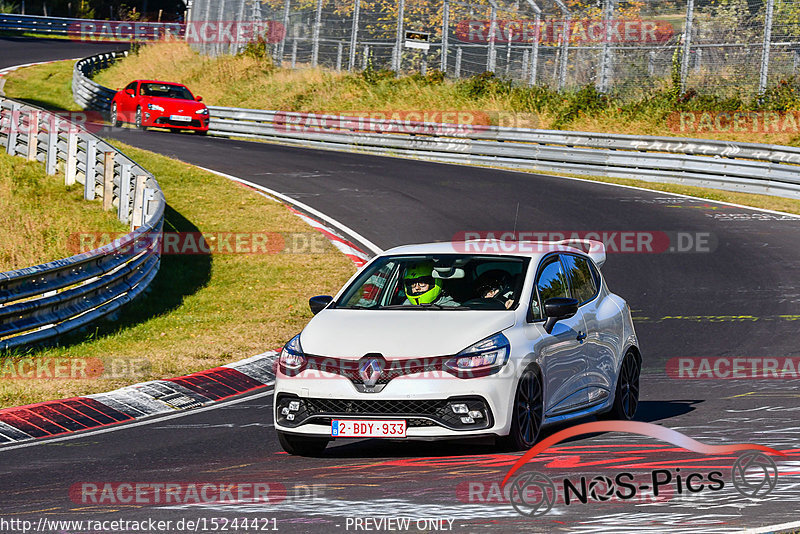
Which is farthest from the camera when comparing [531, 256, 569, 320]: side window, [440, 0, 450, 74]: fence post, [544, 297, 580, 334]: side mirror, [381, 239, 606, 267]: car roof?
[440, 0, 450, 74]: fence post

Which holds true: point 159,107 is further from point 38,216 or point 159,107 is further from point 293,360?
point 293,360

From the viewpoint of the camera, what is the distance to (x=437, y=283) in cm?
933

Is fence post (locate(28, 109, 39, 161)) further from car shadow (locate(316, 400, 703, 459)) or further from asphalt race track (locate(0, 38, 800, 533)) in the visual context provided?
car shadow (locate(316, 400, 703, 459))

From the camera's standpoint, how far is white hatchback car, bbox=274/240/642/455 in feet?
26.0

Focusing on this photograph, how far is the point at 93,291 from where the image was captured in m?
14.3

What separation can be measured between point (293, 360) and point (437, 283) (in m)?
1.49

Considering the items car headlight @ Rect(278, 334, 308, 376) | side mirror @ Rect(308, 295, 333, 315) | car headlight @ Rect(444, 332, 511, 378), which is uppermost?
side mirror @ Rect(308, 295, 333, 315)

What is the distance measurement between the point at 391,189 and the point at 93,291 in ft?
38.5

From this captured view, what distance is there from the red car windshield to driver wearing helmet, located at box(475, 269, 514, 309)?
96.5 feet

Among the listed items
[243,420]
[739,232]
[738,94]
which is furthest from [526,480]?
[738,94]

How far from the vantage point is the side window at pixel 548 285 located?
29.4 ft

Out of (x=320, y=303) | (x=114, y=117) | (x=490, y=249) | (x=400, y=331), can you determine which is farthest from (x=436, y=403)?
(x=114, y=117)

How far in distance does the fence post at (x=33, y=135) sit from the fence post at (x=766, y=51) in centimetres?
1724

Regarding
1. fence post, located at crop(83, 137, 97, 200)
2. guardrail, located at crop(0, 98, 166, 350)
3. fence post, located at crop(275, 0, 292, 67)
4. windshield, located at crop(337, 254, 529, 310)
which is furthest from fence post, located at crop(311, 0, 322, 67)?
windshield, located at crop(337, 254, 529, 310)
